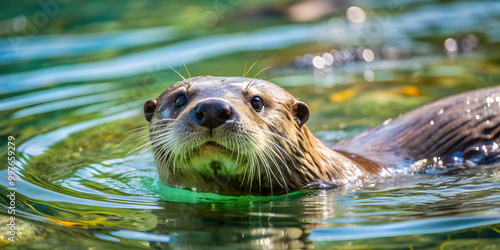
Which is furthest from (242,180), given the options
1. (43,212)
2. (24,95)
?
(24,95)

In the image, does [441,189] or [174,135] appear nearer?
[174,135]

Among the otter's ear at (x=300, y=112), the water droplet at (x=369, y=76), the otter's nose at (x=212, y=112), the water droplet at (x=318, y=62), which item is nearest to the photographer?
the otter's nose at (x=212, y=112)

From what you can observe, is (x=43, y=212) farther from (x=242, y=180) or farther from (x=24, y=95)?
(x=24, y=95)

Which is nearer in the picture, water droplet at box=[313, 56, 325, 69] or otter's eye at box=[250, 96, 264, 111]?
otter's eye at box=[250, 96, 264, 111]

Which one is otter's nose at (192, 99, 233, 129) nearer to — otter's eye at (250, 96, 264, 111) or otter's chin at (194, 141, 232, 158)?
otter's chin at (194, 141, 232, 158)

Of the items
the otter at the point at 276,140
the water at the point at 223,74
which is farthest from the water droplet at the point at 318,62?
the otter at the point at 276,140

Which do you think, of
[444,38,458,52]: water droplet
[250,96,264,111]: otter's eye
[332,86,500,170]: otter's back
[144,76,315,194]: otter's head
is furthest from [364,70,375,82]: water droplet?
[250,96,264,111]: otter's eye

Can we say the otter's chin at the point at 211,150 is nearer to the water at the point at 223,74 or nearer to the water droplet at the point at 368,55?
the water at the point at 223,74

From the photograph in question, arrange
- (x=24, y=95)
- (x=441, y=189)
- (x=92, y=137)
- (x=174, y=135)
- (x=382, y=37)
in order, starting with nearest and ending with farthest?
(x=174, y=135), (x=441, y=189), (x=92, y=137), (x=24, y=95), (x=382, y=37)

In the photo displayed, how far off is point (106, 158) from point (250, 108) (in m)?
2.10

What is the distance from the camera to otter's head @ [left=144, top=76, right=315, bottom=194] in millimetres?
3799

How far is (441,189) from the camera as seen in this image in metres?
4.50

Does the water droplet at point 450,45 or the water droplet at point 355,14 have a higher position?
the water droplet at point 355,14

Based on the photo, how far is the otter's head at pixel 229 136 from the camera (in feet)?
12.5
